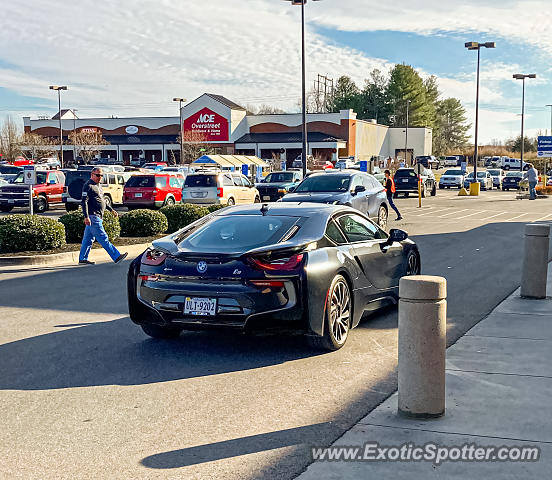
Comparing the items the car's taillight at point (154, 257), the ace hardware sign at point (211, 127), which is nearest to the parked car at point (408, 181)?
the car's taillight at point (154, 257)

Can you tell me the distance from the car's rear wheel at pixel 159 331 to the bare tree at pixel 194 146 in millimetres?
73064

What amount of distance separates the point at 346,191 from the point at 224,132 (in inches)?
2744

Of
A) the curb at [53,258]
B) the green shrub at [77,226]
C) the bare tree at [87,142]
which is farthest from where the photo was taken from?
the bare tree at [87,142]

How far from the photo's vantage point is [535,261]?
9.42m

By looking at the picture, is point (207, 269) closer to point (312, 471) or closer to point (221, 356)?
point (221, 356)

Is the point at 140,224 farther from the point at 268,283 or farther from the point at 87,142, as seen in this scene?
the point at 87,142

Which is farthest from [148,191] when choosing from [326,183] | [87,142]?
[87,142]

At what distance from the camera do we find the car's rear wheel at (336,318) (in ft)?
22.3

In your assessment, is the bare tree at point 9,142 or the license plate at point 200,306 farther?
the bare tree at point 9,142

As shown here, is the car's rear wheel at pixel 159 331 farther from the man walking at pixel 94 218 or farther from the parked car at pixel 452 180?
the parked car at pixel 452 180

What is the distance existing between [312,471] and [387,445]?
2.03 feet

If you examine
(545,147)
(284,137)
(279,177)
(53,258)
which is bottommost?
(53,258)

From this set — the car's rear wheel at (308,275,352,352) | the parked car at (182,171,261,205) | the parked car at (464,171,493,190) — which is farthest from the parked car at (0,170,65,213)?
the parked car at (464,171,493,190)

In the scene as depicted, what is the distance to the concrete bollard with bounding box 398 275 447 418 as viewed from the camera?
15.9 ft
